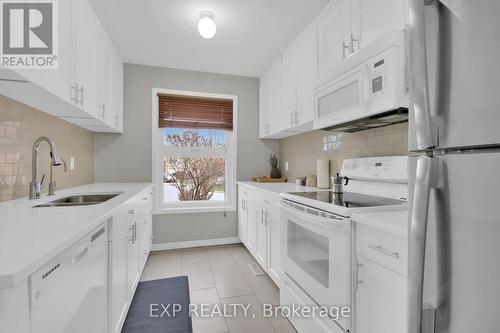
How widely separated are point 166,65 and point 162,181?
1571 millimetres

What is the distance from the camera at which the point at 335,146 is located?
94.0 inches

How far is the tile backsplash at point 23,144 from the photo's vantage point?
1510mm

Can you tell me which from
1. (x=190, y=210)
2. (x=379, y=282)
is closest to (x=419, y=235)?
(x=379, y=282)

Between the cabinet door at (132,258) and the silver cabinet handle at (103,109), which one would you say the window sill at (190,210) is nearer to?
the cabinet door at (132,258)

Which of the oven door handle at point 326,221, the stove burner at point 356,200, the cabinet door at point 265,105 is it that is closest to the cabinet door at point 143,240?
the oven door handle at point 326,221

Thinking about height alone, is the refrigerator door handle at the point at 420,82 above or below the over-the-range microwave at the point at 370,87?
below

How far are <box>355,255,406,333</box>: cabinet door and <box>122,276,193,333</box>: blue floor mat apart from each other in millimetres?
1226

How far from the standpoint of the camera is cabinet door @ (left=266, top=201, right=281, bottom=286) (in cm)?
219

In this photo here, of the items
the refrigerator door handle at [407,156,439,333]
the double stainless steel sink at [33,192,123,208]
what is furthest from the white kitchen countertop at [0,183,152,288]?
the refrigerator door handle at [407,156,439,333]

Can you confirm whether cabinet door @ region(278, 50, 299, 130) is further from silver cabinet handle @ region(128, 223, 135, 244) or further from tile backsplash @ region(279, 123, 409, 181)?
silver cabinet handle @ region(128, 223, 135, 244)

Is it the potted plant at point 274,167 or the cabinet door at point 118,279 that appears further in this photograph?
the potted plant at point 274,167

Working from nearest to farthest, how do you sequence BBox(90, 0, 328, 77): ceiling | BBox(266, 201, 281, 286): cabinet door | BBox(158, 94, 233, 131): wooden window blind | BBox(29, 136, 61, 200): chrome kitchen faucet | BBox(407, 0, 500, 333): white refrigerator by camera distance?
BBox(407, 0, 500, 333): white refrigerator < BBox(29, 136, 61, 200): chrome kitchen faucet < BBox(90, 0, 328, 77): ceiling < BBox(266, 201, 281, 286): cabinet door < BBox(158, 94, 233, 131): wooden window blind

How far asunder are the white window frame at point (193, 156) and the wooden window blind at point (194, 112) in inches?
2.6

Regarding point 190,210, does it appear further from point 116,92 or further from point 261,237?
point 116,92
